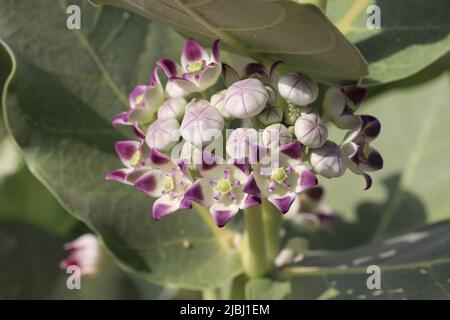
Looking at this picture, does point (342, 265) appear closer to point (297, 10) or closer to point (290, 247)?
point (290, 247)

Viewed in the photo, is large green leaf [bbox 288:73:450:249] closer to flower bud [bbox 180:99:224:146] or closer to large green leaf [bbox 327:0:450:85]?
large green leaf [bbox 327:0:450:85]

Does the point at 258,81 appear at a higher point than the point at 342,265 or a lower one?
higher

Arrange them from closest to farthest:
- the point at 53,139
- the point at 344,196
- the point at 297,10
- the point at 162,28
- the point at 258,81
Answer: the point at 297,10 < the point at 258,81 < the point at 53,139 < the point at 162,28 < the point at 344,196

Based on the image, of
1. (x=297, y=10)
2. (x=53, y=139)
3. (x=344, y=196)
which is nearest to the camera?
(x=297, y=10)

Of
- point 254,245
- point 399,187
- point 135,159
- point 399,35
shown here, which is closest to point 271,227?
point 254,245

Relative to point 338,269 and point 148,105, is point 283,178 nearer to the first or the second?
point 148,105

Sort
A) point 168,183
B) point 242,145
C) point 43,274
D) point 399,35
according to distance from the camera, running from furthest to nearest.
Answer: point 43,274
point 399,35
point 168,183
point 242,145

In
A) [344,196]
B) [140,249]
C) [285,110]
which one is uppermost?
[285,110]

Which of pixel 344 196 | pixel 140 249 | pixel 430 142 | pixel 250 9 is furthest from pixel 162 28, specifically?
pixel 430 142

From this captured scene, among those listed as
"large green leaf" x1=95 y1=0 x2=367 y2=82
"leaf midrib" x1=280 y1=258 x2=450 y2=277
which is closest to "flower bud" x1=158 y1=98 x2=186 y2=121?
"large green leaf" x1=95 y1=0 x2=367 y2=82
